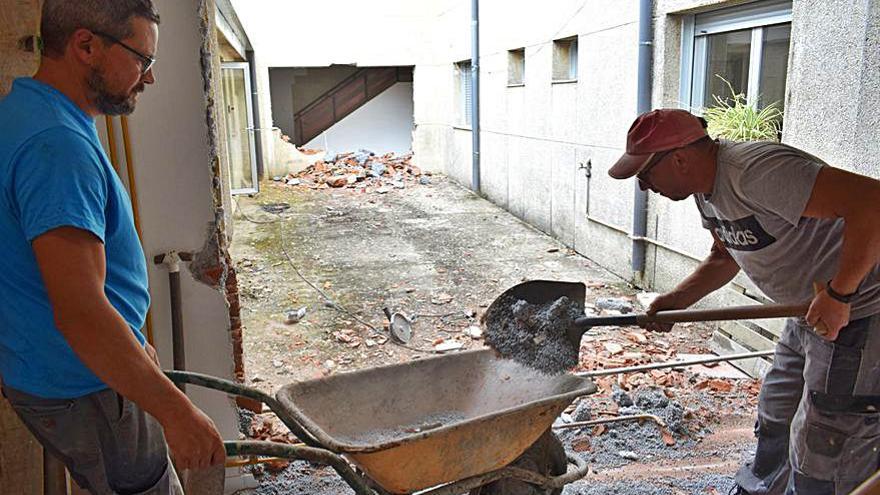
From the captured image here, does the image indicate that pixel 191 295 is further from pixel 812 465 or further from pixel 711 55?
pixel 711 55

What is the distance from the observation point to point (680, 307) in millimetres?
2984

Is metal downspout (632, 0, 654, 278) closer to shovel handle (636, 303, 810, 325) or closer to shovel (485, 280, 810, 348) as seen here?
shovel (485, 280, 810, 348)

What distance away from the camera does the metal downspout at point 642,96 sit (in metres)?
6.38

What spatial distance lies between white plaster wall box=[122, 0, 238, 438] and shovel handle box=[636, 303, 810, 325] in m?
1.99

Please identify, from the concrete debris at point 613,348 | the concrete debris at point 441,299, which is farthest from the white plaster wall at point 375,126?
the concrete debris at point 613,348

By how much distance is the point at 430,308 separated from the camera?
662 centimetres

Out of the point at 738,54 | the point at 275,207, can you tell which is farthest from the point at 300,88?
the point at 738,54

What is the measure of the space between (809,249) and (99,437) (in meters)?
2.41

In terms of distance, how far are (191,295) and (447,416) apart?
132 centimetres

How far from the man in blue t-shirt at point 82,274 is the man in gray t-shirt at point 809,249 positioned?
173 cm

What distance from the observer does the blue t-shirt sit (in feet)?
5.12

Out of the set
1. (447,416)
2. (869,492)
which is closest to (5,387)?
(447,416)

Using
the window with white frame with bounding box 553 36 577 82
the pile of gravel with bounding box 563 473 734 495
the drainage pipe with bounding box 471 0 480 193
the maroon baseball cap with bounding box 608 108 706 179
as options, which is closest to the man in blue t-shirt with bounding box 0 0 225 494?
the maroon baseball cap with bounding box 608 108 706 179

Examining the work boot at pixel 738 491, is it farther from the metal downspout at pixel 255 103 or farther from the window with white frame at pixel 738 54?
the metal downspout at pixel 255 103
